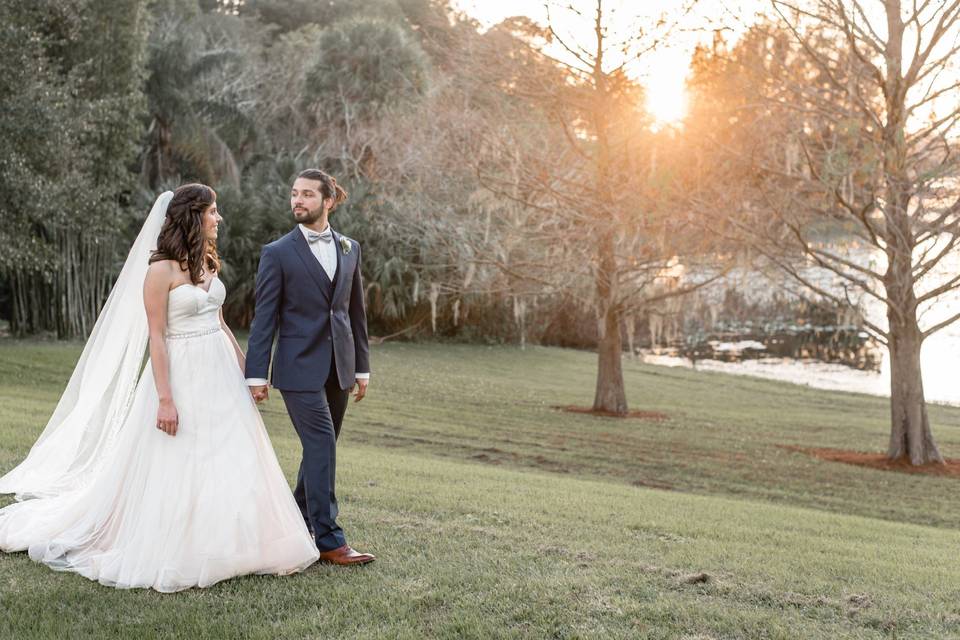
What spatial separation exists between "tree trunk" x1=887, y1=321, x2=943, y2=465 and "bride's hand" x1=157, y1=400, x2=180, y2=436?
38.5 feet

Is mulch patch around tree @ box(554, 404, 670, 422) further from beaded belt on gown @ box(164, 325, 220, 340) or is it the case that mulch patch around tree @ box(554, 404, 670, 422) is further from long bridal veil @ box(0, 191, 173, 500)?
beaded belt on gown @ box(164, 325, 220, 340)

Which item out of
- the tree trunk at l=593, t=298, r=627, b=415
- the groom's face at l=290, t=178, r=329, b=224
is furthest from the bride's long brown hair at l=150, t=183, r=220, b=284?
the tree trunk at l=593, t=298, r=627, b=415

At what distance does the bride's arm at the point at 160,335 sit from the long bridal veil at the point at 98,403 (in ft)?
2.41

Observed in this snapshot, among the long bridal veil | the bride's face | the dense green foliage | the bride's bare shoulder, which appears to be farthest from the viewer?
the dense green foliage

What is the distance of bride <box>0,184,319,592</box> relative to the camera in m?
4.96

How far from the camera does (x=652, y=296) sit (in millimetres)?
18656

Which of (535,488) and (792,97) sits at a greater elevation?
(792,97)

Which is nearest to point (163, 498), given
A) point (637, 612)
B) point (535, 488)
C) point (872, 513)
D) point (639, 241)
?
point (637, 612)

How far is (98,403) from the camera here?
6.04m

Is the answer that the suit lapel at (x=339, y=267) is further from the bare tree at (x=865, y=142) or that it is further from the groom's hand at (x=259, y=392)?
the bare tree at (x=865, y=142)

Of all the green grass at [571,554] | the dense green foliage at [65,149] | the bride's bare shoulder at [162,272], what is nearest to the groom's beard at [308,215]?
the bride's bare shoulder at [162,272]

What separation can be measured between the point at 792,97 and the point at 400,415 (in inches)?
306

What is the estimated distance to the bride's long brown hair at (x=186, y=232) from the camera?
519 cm

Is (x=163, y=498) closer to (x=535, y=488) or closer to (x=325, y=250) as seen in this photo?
(x=325, y=250)
